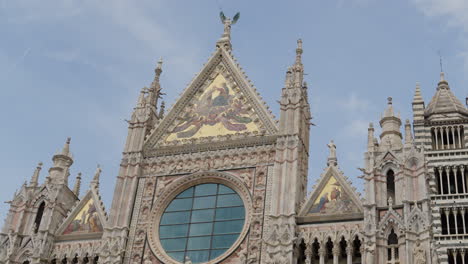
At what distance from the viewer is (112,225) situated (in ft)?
88.1

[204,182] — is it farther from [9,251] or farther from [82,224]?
[9,251]

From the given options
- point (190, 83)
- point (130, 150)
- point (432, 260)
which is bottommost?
point (432, 260)

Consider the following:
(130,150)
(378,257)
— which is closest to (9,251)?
(130,150)

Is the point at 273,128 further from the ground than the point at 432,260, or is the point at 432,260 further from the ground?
the point at 273,128

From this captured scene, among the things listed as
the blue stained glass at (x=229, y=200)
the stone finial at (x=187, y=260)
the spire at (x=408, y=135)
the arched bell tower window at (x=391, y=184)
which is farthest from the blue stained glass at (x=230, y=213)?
the spire at (x=408, y=135)

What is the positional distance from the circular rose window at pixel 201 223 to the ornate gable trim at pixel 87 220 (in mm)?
2257

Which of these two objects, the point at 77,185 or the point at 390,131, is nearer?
the point at 390,131

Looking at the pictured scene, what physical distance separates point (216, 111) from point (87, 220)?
6.05 metres

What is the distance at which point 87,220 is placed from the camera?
1097 inches

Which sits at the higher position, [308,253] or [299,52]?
[299,52]

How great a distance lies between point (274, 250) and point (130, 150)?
7.48 m

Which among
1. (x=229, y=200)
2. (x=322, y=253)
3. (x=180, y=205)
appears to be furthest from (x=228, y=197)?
(x=322, y=253)

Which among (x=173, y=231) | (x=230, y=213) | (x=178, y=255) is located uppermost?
(x=230, y=213)

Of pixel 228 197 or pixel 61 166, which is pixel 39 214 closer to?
pixel 61 166
